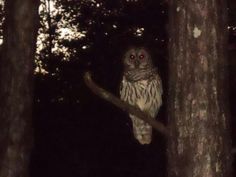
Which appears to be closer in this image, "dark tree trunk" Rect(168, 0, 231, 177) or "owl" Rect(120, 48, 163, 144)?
"dark tree trunk" Rect(168, 0, 231, 177)

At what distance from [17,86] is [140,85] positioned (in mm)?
1534

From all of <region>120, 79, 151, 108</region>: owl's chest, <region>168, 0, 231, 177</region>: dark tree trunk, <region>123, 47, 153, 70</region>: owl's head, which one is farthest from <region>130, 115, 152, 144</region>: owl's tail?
<region>168, 0, 231, 177</region>: dark tree trunk

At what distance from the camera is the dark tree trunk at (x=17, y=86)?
455cm

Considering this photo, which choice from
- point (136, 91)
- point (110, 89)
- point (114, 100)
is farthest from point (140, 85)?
point (110, 89)

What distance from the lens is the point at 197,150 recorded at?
2141 millimetres

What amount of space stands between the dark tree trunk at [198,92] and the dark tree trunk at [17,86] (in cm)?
255

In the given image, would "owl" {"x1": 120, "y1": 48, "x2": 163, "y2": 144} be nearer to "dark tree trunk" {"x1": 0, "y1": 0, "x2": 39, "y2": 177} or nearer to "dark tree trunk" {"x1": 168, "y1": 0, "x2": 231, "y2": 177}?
"dark tree trunk" {"x1": 0, "y1": 0, "x2": 39, "y2": 177}

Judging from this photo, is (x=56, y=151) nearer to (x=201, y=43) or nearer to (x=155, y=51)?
(x=155, y=51)

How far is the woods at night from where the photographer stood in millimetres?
2172

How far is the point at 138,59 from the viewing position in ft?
19.4

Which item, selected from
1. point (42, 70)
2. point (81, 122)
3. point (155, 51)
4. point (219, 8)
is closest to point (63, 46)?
point (42, 70)

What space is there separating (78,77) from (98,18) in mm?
1277

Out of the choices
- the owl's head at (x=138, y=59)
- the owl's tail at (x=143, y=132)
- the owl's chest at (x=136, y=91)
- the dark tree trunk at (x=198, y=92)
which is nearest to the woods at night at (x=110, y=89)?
the dark tree trunk at (x=198, y=92)

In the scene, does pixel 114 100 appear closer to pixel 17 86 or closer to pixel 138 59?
pixel 17 86
